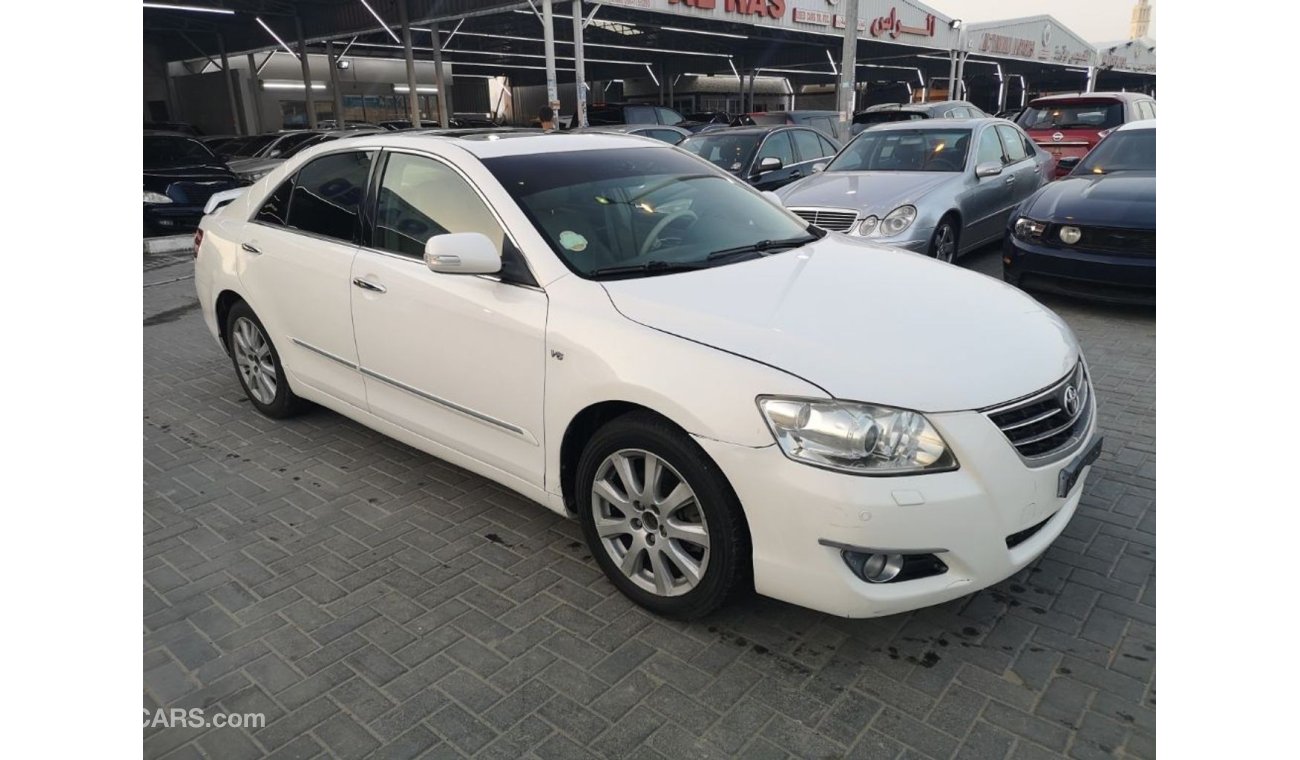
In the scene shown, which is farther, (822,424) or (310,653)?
(310,653)

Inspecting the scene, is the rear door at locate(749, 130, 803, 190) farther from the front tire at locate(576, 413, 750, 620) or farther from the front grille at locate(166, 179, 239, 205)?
the front tire at locate(576, 413, 750, 620)

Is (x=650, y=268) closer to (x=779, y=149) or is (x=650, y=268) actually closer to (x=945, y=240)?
(x=945, y=240)

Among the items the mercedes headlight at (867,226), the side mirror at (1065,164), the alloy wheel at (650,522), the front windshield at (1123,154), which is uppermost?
the side mirror at (1065,164)

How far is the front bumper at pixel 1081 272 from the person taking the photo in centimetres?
618

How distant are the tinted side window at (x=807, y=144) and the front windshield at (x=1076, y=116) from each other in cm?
364

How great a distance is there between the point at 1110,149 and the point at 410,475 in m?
7.38

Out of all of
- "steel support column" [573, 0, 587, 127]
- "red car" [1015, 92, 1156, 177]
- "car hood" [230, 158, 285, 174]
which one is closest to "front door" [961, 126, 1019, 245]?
"red car" [1015, 92, 1156, 177]

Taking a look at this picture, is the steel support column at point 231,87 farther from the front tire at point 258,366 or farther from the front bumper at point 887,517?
the front bumper at point 887,517

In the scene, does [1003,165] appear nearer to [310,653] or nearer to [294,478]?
[294,478]

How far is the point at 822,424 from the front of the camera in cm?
235

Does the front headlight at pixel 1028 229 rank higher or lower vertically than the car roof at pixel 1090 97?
lower

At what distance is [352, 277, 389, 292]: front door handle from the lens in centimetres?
→ 360

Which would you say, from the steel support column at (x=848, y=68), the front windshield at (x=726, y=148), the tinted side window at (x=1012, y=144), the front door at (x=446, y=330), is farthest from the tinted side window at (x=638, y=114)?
the front door at (x=446, y=330)

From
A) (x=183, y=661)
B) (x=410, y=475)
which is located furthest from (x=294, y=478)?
(x=183, y=661)
